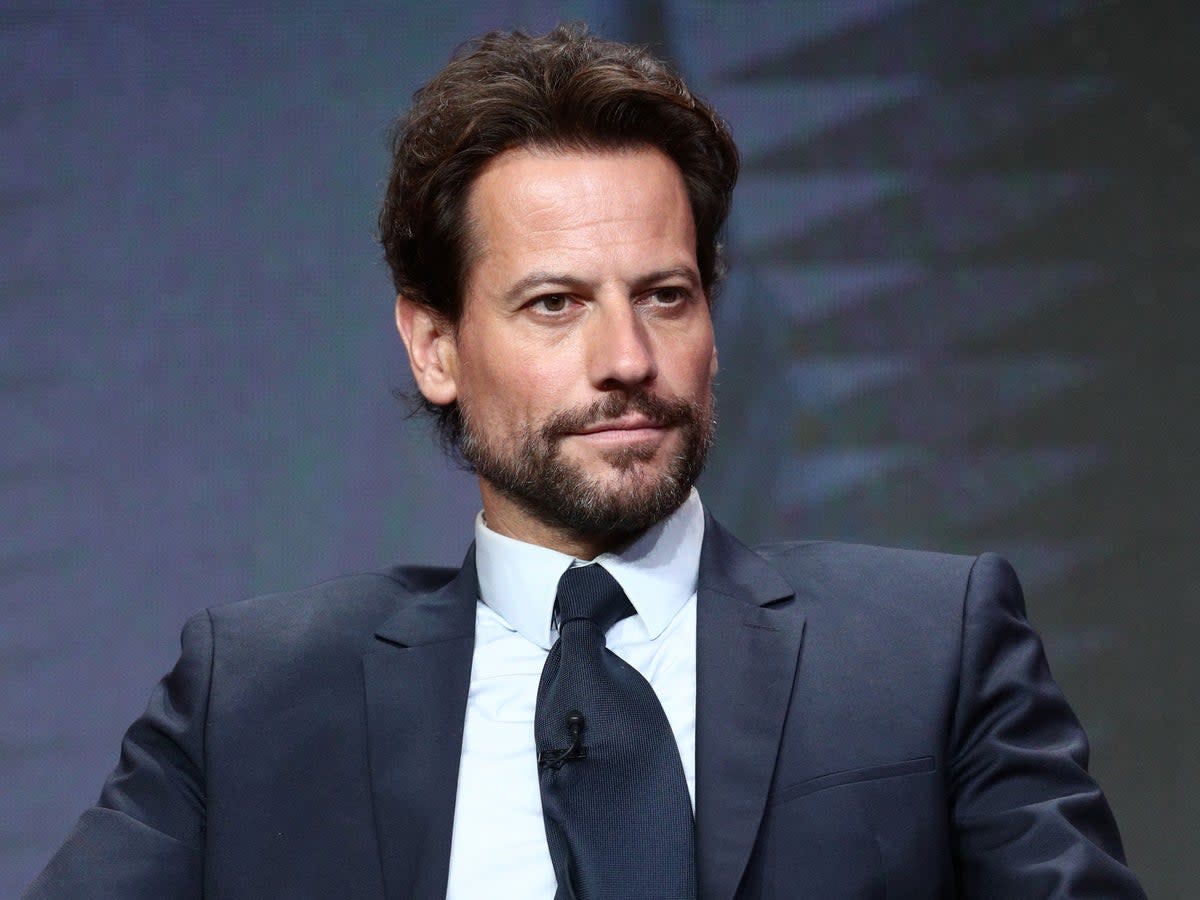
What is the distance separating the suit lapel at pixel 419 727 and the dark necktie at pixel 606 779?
4.4 inches

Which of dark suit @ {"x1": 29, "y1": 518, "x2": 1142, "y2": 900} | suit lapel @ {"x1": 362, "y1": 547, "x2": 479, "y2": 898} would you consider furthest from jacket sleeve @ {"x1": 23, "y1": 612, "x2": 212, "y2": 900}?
suit lapel @ {"x1": 362, "y1": 547, "x2": 479, "y2": 898}

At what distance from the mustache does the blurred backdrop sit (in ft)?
3.68

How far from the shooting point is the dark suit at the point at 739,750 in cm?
165

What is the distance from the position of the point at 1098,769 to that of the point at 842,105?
127 centimetres

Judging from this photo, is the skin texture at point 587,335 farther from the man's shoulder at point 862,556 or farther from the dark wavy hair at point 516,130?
the man's shoulder at point 862,556

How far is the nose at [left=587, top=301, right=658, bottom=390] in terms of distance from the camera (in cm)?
175

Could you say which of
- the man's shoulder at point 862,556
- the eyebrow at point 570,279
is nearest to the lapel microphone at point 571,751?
the man's shoulder at point 862,556

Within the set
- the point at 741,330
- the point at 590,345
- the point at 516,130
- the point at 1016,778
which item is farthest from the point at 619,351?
the point at 741,330

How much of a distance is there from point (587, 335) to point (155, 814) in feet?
2.40

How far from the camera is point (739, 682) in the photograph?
175 centimetres

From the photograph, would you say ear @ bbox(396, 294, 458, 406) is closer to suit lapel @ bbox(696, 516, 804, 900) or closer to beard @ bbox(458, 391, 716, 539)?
beard @ bbox(458, 391, 716, 539)

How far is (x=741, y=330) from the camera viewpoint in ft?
9.64

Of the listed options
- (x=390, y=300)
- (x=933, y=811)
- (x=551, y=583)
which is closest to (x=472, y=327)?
(x=551, y=583)

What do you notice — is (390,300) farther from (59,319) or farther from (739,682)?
(739,682)
